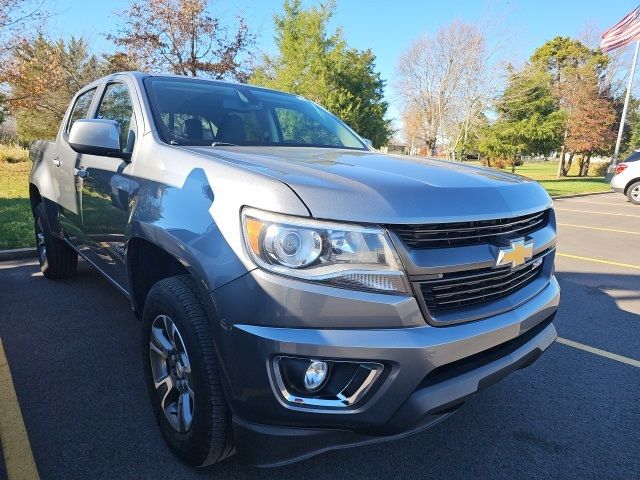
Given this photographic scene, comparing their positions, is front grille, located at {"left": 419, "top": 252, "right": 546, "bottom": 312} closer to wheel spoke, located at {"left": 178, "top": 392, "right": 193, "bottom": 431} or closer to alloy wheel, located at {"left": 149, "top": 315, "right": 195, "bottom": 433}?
alloy wheel, located at {"left": 149, "top": 315, "right": 195, "bottom": 433}

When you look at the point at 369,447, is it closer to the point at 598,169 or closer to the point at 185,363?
the point at 185,363

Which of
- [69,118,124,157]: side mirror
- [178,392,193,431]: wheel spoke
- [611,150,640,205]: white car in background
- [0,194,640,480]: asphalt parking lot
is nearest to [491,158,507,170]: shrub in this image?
[611,150,640,205]: white car in background

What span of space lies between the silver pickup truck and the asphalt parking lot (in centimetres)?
36

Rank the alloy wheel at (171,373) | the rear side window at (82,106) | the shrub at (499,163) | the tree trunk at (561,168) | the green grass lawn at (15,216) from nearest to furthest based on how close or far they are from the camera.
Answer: the alloy wheel at (171,373) < the rear side window at (82,106) < the green grass lawn at (15,216) < the shrub at (499,163) < the tree trunk at (561,168)

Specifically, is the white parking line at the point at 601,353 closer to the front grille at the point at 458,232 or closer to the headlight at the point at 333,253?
the front grille at the point at 458,232

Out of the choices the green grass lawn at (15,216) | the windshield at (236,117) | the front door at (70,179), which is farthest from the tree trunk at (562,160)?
the front door at (70,179)

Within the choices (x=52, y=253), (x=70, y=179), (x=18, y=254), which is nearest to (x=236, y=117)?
(x=70, y=179)

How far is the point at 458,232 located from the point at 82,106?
146 inches

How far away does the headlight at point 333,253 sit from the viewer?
1.56m

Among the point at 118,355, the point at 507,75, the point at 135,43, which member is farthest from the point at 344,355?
the point at 507,75

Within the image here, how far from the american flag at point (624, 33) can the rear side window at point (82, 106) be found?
22611mm

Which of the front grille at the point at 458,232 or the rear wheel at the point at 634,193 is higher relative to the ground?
the front grille at the point at 458,232

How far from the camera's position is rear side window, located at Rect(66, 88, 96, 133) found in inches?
148

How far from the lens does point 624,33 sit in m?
19.5
